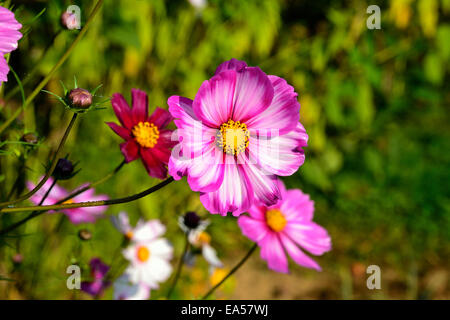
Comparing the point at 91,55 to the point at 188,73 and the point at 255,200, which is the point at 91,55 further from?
the point at 255,200

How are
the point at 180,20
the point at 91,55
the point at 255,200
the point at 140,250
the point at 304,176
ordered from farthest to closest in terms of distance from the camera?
1. the point at 304,176
2. the point at 180,20
3. the point at 91,55
4. the point at 140,250
5. the point at 255,200

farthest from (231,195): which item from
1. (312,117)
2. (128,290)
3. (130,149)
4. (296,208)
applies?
(312,117)

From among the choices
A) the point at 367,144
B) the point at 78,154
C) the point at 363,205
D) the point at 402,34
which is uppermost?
the point at 402,34

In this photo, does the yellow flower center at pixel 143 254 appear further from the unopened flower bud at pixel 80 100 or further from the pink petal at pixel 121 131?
the unopened flower bud at pixel 80 100

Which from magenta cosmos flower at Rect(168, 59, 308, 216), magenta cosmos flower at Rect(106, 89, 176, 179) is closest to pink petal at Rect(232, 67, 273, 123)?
magenta cosmos flower at Rect(168, 59, 308, 216)

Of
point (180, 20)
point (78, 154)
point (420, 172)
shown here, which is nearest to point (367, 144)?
point (420, 172)

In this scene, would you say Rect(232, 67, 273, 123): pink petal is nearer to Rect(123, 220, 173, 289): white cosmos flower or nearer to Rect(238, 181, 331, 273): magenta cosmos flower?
Rect(238, 181, 331, 273): magenta cosmos flower

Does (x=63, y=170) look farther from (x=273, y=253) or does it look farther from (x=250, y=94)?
(x=273, y=253)

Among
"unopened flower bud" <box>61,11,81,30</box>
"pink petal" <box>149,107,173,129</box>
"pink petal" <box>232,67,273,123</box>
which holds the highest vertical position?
"unopened flower bud" <box>61,11,81,30</box>
